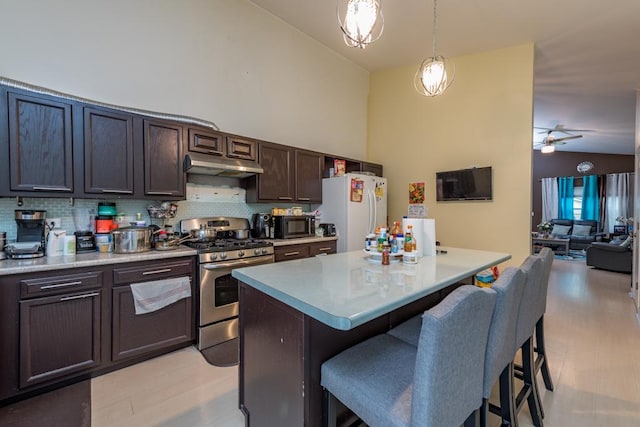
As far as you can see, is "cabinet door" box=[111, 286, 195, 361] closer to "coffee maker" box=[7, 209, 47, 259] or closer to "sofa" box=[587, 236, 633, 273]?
"coffee maker" box=[7, 209, 47, 259]

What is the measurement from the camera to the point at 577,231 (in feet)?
28.1

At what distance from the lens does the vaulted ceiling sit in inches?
123

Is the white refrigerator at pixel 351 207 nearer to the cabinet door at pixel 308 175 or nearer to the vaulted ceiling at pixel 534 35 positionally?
the cabinet door at pixel 308 175

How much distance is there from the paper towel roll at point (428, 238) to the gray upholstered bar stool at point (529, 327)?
59 centimetres

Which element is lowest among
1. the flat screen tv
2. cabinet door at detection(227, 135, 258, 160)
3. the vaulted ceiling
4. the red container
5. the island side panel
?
the island side panel

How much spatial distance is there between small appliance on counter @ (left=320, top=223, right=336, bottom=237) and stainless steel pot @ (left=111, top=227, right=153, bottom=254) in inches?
84.3

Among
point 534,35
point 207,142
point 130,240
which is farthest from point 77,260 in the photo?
point 534,35

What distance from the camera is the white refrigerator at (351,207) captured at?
3832 mm

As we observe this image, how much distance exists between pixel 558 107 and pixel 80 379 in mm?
7829

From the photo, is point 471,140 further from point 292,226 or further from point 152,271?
point 152,271

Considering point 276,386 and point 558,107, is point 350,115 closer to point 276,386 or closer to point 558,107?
point 558,107

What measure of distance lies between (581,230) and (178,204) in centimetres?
1071

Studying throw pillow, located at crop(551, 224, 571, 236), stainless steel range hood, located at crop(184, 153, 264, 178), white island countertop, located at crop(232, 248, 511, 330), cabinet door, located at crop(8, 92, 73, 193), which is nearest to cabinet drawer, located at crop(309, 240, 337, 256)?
stainless steel range hood, located at crop(184, 153, 264, 178)

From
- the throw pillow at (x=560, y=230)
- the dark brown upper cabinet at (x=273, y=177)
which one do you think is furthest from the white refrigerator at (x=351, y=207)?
the throw pillow at (x=560, y=230)
